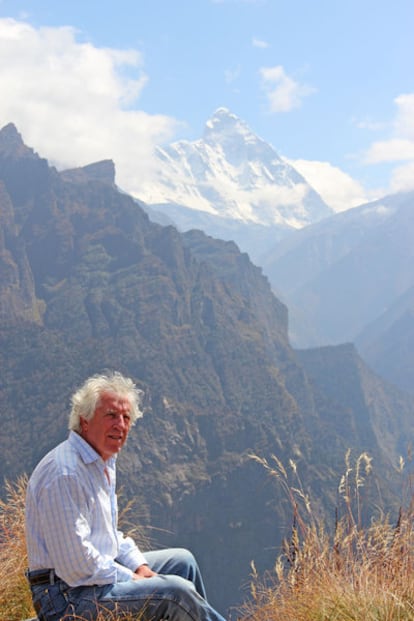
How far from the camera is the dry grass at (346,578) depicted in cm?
410

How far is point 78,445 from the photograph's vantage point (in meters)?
4.46

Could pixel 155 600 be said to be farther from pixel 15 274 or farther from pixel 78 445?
pixel 15 274

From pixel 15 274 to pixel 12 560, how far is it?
612 ft

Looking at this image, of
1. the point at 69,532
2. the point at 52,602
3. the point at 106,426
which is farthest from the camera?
the point at 106,426

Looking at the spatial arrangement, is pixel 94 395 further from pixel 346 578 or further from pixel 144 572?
pixel 346 578

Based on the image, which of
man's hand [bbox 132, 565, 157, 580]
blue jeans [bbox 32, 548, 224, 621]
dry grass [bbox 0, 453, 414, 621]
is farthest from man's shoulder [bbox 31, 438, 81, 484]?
man's hand [bbox 132, 565, 157, 580]

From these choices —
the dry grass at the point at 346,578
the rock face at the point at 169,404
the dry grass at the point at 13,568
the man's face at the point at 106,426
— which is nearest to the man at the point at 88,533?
the man's face at the point at 106,426

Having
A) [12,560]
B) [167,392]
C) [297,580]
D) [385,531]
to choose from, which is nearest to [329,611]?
[297,580]

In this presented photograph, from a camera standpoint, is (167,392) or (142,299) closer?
(167,392)

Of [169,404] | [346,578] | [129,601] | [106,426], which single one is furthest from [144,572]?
[169,404]

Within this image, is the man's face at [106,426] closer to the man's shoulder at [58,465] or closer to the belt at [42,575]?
the man's shoulder at [58,465]

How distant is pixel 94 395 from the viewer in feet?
15.1

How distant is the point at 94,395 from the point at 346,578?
2104mm

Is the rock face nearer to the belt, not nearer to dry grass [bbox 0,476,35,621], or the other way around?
dry grass [bbox 0,476,35,621]
